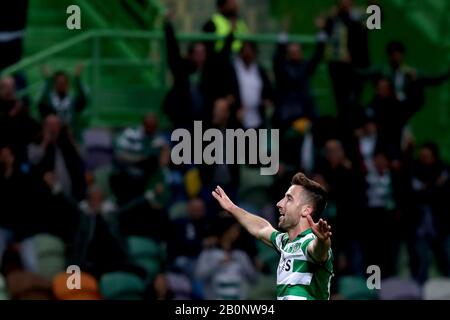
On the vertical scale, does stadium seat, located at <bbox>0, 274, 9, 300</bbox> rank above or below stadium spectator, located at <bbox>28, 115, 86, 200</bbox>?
below

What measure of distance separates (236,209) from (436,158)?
6.91 metres

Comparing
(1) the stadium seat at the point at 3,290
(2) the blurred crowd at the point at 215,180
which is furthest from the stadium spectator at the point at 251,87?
(1) the stadium seat at the point at 3,290

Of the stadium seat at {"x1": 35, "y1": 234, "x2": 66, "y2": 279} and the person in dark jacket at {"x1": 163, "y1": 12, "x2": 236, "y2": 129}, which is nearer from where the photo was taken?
the stadium seat at {"x1": 35, "y1": 234, "x2": 66, "y2": 279}

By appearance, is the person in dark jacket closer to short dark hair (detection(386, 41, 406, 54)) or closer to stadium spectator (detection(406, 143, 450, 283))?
short dark hair (detection(386, 41, 406, 54))

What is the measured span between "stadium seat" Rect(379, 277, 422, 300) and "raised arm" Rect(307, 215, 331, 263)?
18.8 ft

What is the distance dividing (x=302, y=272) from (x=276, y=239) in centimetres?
42

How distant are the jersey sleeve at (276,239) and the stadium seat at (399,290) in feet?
17.0

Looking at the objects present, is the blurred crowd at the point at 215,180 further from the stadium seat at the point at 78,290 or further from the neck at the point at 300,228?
the neck at the point at 300,228

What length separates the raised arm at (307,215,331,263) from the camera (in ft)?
35.4

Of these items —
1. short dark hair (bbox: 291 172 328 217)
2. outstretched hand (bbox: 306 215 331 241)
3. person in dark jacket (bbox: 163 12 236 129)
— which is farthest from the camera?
person in dark jacket (bbox: 163 12 236 129)

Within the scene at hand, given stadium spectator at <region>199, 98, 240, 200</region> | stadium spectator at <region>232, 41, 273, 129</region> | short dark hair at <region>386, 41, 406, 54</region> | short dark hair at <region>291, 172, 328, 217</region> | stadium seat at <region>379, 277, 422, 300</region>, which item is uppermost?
short dark hair at <region>386, 41, 406, 54</region>

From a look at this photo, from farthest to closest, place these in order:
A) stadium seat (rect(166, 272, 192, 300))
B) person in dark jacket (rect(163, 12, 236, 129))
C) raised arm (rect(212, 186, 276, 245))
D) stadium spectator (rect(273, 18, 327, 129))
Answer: stadium spectator (rect(273, 18, 327, 129)) < person in dark jacket (rect(163, 12, 236, 129)) < stadium seat (rect(166, 272, 192, 300)) < raised arm (rect(212, 186, 276, 245))

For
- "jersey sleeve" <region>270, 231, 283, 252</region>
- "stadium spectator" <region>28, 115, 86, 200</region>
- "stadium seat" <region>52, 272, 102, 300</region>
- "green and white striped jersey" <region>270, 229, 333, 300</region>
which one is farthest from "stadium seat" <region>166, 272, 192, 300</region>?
"green and white striped jersey" <region>270, 229, 333, 300</region>
